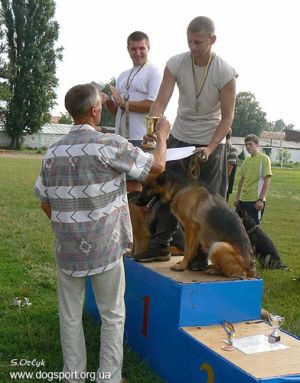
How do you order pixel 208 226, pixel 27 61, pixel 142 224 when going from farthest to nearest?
pixel 27 61 < pixel 142 224 < pixel 208 226

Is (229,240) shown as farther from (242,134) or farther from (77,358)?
(242,134)

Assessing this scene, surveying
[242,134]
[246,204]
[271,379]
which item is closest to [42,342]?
[271,379]

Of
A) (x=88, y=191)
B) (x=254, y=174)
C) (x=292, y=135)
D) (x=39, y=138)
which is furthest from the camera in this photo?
(x=292, y=135)

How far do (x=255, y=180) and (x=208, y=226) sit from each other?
397 centimetres

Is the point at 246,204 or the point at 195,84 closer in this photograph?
the point at 195,84

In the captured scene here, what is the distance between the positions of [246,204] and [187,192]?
4.07 m

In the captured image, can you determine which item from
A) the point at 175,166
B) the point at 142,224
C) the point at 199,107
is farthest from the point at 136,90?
the point at 142,224

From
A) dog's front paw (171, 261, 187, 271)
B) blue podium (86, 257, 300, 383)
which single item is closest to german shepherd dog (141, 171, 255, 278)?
dog's front paw (171, 261, 187, 271)

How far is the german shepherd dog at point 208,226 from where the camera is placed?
3.71 meters

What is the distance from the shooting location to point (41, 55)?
4875 centimetres

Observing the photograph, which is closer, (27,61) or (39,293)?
(39,293)

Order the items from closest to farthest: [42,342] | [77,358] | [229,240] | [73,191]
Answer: [73,191]
[77,358]
[229,240]
[42,342]

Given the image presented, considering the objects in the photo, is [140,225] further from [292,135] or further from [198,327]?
[292,135]

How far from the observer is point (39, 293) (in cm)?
523
